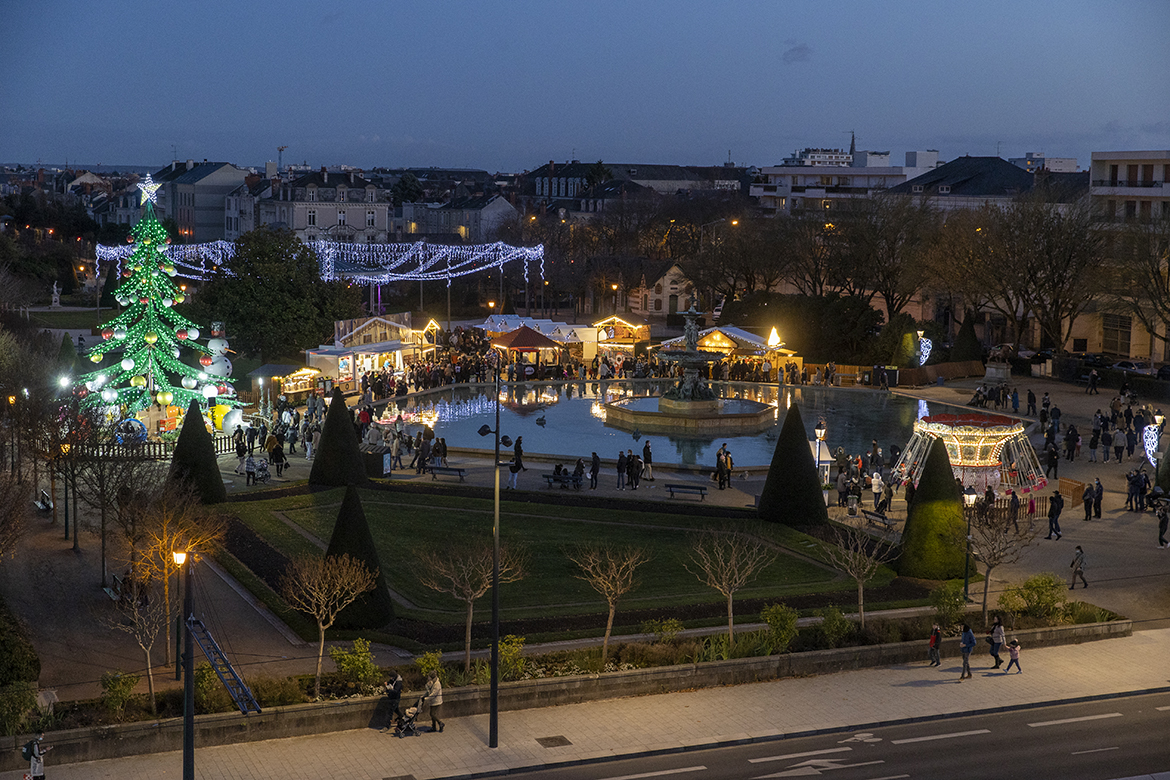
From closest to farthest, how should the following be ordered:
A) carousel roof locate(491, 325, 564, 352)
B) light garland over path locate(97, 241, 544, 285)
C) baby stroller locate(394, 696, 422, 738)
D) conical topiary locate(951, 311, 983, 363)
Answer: baby stroller locate(394, 696, 422, 738), carousel roof locate(491, 325, 564, 352), conical topiary locate(951, 311, 983, 363), light garland over path locate(97, 241, 544, 285)

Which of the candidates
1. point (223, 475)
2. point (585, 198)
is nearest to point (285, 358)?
point (223, 475)

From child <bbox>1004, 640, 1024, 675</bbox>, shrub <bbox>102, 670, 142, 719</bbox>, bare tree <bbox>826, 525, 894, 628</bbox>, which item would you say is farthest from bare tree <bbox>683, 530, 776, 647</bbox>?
shrub <bbox>102, 670, 142, 719</bbox>

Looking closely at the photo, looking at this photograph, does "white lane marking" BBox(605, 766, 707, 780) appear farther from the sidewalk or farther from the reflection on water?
the reflection on water

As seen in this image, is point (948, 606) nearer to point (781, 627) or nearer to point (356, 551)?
point (781, 627)

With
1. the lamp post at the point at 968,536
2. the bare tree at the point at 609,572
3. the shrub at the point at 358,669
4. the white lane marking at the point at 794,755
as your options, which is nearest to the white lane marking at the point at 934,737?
the white lane marking at the point at 794,755

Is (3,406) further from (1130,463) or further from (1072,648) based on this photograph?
(1130,463)

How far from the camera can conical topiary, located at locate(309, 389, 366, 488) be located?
3400 cm

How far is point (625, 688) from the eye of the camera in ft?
68.8

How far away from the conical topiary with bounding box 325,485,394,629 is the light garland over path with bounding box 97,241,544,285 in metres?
40.5

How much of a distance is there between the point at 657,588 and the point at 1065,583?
8654 millimetres

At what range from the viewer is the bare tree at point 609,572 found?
22016mm

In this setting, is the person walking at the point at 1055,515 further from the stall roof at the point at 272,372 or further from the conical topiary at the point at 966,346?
the conical topiary at the point at 966,346

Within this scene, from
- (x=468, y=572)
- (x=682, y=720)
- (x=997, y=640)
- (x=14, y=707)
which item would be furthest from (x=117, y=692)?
(x=997, y=640)

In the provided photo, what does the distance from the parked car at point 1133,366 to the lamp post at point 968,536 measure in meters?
26.5
